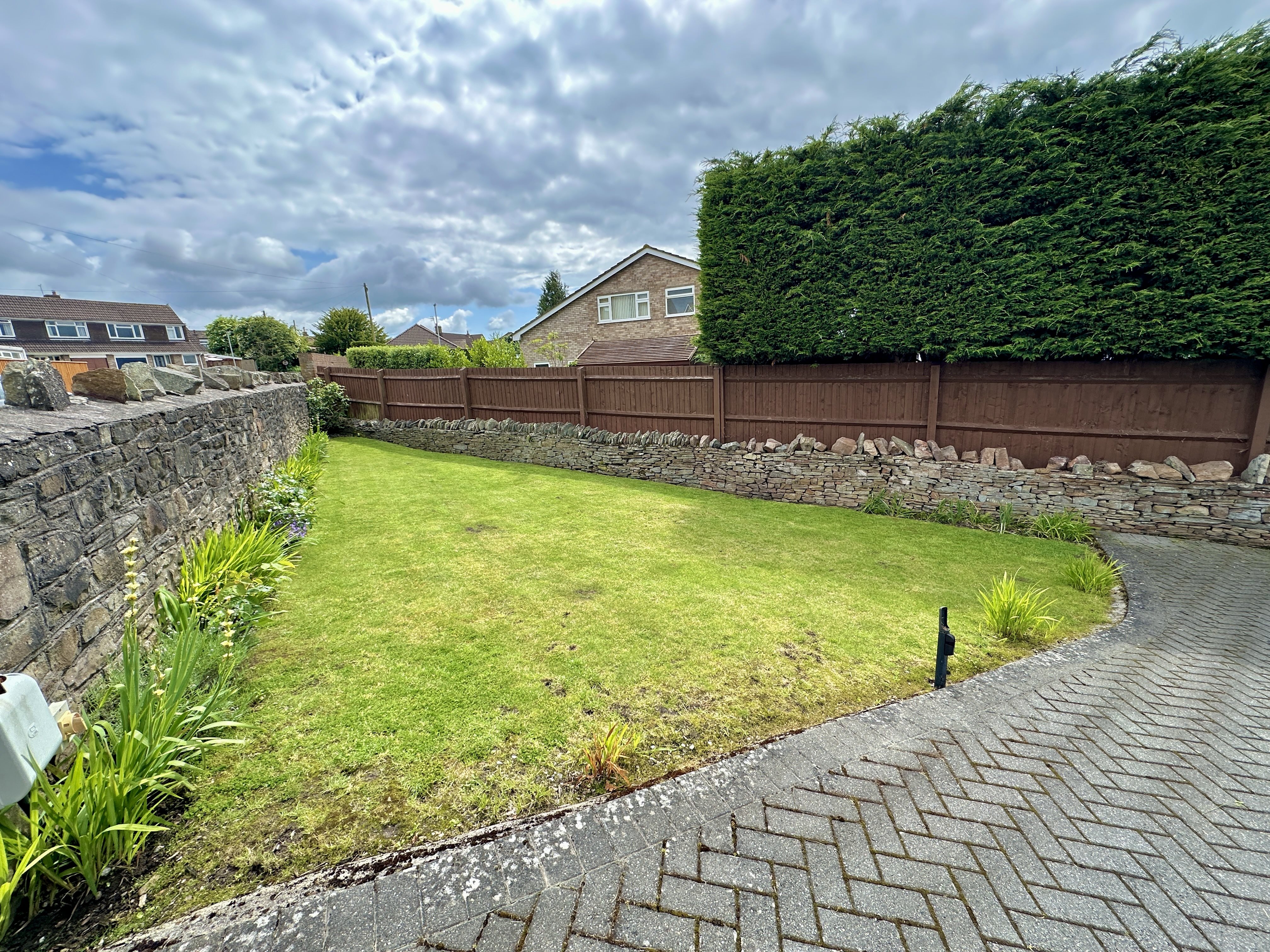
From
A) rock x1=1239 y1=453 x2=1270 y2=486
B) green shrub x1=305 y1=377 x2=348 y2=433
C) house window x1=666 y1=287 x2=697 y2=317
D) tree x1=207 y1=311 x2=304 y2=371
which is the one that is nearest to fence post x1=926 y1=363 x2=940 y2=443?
rock x1=1239 y1=453 x2=1270 y2=486

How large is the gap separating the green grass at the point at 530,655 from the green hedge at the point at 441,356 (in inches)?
306

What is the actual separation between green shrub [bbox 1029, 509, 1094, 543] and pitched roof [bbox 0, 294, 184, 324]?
5711 cm

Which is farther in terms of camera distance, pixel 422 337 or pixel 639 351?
pixel 422 337

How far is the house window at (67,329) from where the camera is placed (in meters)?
36.6

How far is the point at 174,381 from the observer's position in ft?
15.6

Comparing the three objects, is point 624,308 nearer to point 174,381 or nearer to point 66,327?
point 174,381

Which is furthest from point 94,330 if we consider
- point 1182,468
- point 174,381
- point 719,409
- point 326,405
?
point 1182,468

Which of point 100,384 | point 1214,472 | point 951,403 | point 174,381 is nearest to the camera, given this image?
point 100,384

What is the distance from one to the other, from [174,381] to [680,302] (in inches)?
643

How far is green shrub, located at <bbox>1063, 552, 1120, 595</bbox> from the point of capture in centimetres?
509

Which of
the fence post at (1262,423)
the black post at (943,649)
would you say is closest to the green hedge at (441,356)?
the black post at (943,649)

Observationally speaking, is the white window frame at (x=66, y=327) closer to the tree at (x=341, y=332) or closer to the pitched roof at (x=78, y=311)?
the pitched roof at (x=78, y=311)

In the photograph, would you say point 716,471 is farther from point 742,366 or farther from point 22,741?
point 22,741

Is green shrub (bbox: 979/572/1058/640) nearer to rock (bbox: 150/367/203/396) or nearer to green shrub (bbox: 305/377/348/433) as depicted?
rock (bbox: 150/367/203/396)
